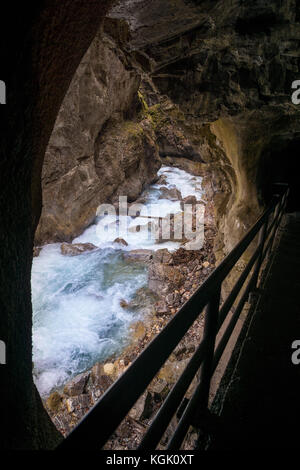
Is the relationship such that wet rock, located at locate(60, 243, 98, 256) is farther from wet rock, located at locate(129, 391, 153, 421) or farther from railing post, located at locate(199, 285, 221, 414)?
railing post, located at locate(199, 285, 221, 414)

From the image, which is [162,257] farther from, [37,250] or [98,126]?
[98,126]

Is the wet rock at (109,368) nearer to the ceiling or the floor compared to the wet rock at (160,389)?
nearer to the floor

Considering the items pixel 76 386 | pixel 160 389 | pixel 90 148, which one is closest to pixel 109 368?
pixel 76 386

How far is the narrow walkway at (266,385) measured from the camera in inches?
60.3

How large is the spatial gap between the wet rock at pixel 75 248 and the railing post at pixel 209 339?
37.3 feet

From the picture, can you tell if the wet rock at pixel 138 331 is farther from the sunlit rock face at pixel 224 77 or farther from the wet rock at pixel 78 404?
the sunlit rock face at pixel 224 77

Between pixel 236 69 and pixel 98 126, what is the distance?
41.4 feet

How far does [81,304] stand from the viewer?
901 cm

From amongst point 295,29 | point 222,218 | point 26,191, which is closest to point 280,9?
point 295,29

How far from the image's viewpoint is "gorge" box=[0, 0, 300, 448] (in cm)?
102

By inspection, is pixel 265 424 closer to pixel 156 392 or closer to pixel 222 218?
pixel 156 392

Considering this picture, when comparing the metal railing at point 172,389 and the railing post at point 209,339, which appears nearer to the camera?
the metal railing at point 172,389

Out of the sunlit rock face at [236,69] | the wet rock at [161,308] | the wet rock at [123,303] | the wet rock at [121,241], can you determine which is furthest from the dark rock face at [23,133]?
the wet rock at [121,241]

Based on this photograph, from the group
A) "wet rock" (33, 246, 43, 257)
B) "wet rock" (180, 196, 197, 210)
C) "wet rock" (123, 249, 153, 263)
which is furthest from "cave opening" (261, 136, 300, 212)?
"wet rock" (33, 246, 43, 257)
